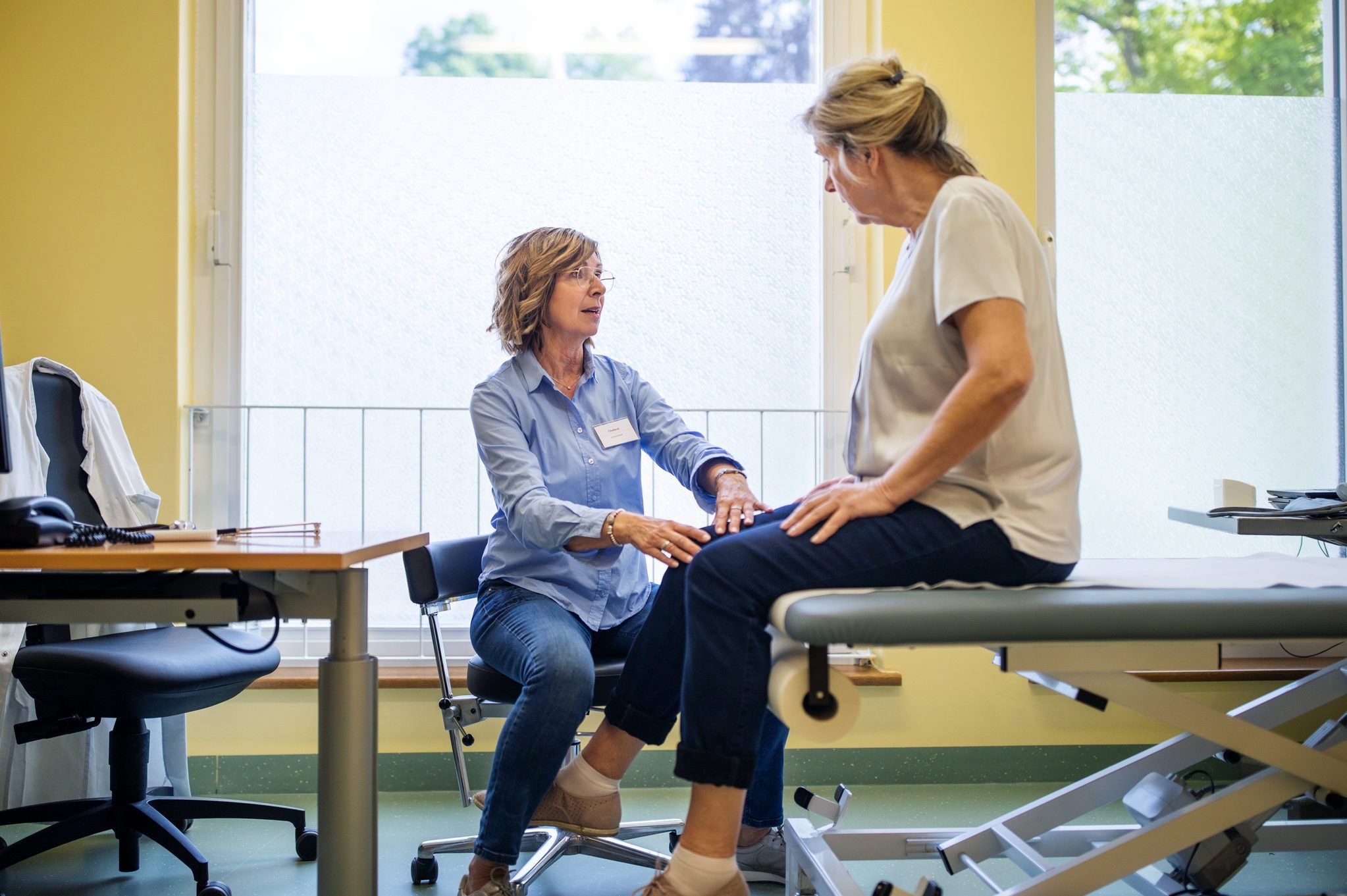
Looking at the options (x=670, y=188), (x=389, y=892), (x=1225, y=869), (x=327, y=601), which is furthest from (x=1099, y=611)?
(x=670, y=188)

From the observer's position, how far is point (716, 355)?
2875mm

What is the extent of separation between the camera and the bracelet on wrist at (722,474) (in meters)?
2.02

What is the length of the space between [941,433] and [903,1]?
5.95 ft

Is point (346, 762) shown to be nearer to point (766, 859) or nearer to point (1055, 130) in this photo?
point (766, 859)

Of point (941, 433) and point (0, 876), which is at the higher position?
point (941, 433)

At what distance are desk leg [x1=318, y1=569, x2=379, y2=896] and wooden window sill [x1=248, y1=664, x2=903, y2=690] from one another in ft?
3.67

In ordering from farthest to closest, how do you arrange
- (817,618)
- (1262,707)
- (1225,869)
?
(1262,707), (1225,869), (817,618)

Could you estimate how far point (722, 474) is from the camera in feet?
6.64

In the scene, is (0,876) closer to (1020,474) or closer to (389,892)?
(389,892)

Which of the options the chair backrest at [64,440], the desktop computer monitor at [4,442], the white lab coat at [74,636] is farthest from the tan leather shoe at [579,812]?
the chair backrest at [64,440]

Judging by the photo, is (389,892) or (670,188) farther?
(670,188)

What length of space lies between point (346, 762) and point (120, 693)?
2.07 ft

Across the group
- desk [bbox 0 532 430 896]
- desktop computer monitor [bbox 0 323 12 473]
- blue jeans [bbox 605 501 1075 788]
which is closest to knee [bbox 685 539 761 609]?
blue jeans [bbox 605 501 1075 788]

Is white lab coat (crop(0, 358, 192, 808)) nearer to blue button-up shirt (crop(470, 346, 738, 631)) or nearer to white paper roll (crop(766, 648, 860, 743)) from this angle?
blue button-up shirt (crop(470, 346, 738, 631))
